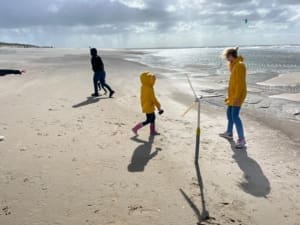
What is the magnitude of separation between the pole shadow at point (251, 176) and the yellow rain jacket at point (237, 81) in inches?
41.6

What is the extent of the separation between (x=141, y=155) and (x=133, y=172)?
2.95 feet

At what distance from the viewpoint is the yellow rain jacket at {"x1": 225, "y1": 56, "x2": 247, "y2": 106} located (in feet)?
23.9

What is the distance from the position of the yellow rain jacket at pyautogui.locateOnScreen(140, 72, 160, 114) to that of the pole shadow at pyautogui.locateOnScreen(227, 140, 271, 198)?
2.05 m

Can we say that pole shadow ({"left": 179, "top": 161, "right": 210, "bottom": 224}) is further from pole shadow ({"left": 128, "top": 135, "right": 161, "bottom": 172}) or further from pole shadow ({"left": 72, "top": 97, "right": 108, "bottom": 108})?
pole shadow ({"left": 72, "top": 97, "right": 108, "bottom": 108})

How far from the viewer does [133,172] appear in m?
5.90

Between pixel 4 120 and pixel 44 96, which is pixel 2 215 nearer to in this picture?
pixel 4 120

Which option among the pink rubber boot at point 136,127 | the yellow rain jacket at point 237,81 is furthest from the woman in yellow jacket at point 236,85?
the pink rubber boot at point 136,127

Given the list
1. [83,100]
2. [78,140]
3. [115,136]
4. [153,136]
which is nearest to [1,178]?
[78,140]

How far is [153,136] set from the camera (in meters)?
8.07

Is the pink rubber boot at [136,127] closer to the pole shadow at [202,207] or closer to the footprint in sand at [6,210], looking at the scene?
the pole shadow at [202,207]

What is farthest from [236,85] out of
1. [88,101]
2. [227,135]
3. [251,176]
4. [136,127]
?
[88,101]

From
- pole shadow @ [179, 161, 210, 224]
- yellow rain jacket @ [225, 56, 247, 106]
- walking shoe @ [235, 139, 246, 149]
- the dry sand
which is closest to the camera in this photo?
pole shadow @ [179, 161, 210, 224]

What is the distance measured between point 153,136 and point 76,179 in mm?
2794

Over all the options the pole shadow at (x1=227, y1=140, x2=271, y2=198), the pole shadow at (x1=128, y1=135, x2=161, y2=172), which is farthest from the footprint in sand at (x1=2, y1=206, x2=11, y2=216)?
the pole shadow at (x1=227, y1=140, x2=271, y2=198)
